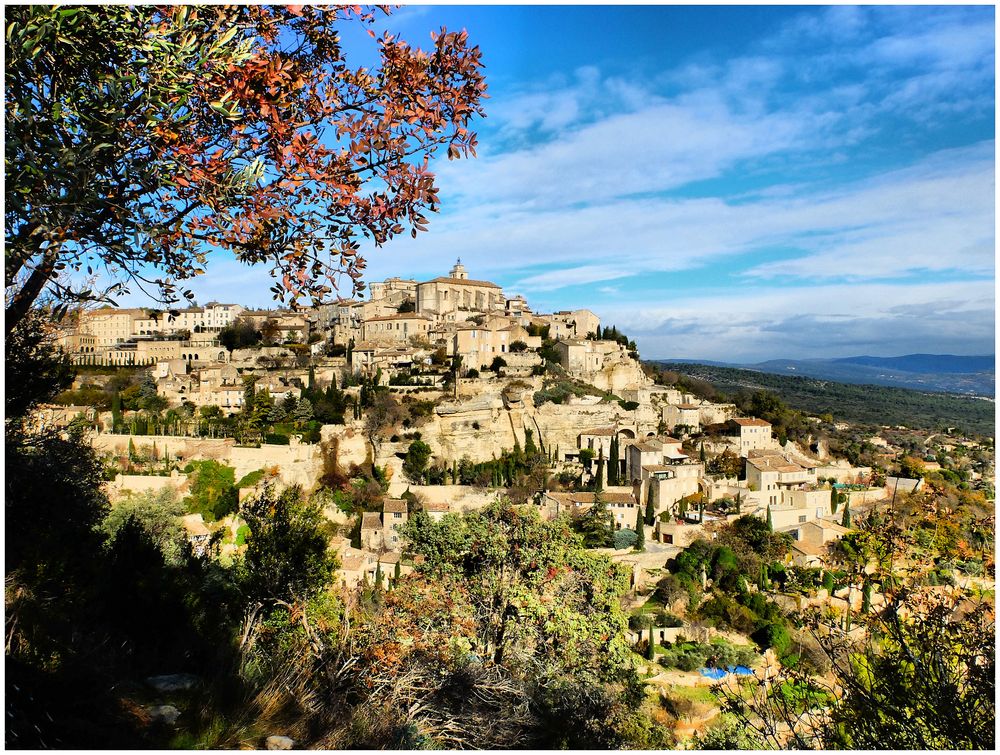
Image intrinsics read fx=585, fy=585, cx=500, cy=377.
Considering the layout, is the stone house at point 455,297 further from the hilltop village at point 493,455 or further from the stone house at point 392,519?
the stone house at point 392,519

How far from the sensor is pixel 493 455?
98.0 ft

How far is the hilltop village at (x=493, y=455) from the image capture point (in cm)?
2066

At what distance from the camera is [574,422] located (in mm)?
32250

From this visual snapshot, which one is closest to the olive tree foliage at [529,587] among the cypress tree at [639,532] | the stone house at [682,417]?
the cypress tree at [639,532]

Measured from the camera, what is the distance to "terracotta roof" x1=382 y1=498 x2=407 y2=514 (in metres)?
23.0

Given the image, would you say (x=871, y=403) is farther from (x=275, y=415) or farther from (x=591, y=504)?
(x=275, y=415)

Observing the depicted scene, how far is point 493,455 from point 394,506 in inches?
308

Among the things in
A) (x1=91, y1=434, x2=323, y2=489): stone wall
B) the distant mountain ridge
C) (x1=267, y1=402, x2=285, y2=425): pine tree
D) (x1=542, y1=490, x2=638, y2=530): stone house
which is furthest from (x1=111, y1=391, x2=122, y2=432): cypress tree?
the distant mountain ridge

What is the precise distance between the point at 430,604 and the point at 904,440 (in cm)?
4836

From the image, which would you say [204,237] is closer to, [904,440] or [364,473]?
[364,473]

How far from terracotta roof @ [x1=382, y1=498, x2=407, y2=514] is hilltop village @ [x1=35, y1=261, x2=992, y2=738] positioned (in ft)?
0.24

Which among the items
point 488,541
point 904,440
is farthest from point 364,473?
point 904,440

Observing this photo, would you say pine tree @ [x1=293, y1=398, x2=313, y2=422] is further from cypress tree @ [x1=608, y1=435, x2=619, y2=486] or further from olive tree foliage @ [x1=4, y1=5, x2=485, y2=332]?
olive tree foliage @ [x1=4, y1=5, x2=485, y2=332]

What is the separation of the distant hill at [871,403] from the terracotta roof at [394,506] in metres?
41.8
